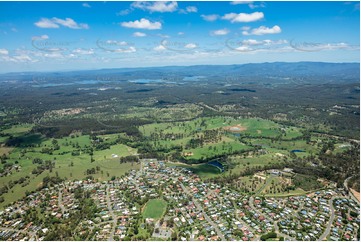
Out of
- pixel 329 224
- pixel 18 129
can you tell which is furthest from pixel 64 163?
pixel 329 224

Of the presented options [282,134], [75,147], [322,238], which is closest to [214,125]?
[282,134]

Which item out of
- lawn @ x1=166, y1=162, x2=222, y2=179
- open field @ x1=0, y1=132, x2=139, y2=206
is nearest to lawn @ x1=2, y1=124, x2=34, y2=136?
open field @ x1=0, y1=132, x2=139, y2=206

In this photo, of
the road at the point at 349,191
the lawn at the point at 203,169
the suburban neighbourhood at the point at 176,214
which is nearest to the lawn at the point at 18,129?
→ the suburban neighbourhood at the point at 176,214

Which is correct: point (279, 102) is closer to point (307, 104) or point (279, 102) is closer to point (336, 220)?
point (307, 104)

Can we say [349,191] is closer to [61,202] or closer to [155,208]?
[155,208]

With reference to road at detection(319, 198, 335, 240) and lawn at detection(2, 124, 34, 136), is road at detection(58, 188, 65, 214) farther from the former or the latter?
lawn at detection(2, 124, 34, 136)

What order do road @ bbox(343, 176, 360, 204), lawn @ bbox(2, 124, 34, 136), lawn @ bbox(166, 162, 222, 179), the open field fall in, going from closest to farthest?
road @ bbox(343, 176, 360, 204) < the open field < lawn @ bbox(166, 162, 222, 179) < lawn @ bbox(2, 124, 34, 136)

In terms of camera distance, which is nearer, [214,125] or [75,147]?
[75,147]
